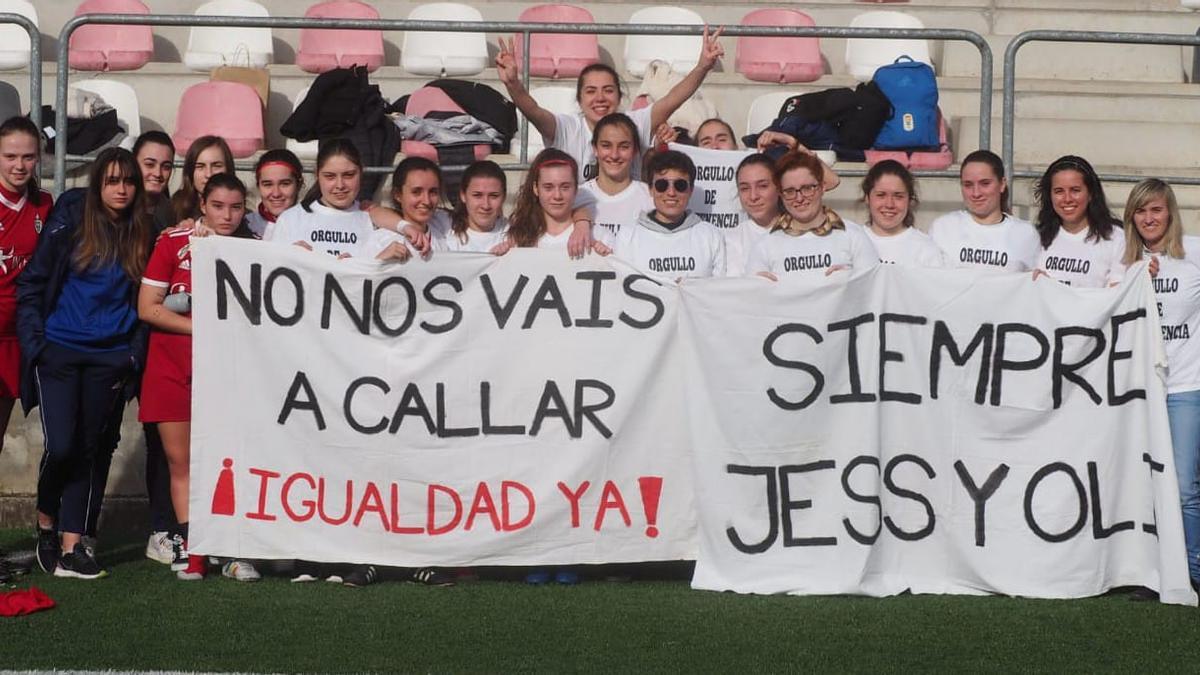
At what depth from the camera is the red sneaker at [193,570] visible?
24.3 feet

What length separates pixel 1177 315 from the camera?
24.4 feet

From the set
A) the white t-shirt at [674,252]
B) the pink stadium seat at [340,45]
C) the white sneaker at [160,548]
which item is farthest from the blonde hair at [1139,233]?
the pink stadium seat at [340,45]

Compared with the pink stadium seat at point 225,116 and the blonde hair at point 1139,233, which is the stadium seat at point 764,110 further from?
the blonde hair at point 1139,233

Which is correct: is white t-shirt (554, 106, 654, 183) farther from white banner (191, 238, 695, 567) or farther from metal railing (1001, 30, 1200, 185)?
metal railing (1001, 30, 1200, 185)

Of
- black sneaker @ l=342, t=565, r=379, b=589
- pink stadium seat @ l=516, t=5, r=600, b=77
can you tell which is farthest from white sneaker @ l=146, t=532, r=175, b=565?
pink stadium seat @ l=516, t=5, r=600, b=77

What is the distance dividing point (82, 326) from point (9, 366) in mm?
408

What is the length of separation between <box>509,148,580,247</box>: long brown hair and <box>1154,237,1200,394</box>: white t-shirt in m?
2.56

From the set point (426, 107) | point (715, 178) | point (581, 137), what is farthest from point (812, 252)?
point (426, 107)

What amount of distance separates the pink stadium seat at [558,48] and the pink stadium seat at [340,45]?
1160mm

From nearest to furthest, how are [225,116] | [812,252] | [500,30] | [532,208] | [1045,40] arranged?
[812,252] → [532,208] → [1045,40] → [500,30] → [225,116]

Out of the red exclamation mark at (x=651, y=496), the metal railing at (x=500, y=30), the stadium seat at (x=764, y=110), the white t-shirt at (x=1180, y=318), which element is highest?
the metal railing at (x=500, y=30)

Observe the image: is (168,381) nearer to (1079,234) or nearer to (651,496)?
(651,496)

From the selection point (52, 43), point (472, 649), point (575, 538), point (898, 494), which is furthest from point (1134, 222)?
point (52, 43)

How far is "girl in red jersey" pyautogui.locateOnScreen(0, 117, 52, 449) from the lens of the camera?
7.48m
